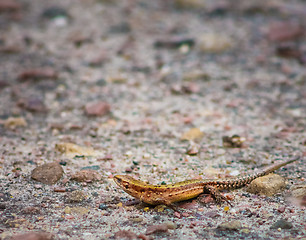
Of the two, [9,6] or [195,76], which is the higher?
[9,6]

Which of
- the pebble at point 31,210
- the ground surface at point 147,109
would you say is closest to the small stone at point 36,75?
the ground surface at point 147,109

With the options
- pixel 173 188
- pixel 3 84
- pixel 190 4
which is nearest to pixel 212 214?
pixel 173 188

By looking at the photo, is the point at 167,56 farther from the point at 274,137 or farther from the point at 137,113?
the point at 274,137

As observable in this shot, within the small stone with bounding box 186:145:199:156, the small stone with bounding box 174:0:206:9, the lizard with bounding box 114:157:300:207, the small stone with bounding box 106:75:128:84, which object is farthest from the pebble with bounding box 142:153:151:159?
the small stone with bounding box 174:0:206:9

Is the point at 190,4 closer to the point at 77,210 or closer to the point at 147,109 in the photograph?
the point at 147,109

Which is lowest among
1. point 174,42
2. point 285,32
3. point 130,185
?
point 130,185

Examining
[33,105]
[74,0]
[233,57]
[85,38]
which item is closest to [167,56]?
[233,57]
